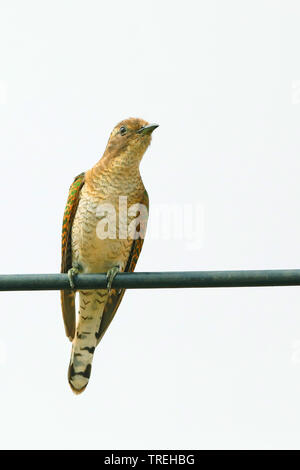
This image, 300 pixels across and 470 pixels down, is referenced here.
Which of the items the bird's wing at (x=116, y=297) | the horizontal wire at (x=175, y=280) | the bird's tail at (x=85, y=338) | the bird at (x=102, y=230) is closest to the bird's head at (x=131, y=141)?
the bird at (x=102, y=230)

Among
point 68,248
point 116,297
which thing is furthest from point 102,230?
point 116,297

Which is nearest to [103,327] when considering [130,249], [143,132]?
[130,249]

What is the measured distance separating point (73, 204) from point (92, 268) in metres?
0.61

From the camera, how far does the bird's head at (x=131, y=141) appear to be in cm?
621

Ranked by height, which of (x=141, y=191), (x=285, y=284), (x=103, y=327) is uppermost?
(x=141, y=191)

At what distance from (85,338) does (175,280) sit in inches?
124

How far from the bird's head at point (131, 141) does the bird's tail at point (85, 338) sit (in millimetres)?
1293

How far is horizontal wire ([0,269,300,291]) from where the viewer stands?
3578 millimetres

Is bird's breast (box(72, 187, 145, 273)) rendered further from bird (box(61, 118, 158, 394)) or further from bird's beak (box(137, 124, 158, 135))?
bird's beak (box(137, 124, 158, 135))

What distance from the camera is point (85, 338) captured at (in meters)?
6.63

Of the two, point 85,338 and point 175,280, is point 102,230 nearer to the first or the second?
point 85,338

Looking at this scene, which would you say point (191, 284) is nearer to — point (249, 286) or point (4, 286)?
point (249, 286)

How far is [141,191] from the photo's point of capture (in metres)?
6.18

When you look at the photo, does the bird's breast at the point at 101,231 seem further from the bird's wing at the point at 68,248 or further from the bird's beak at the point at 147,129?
the bird's beak at the point at 147,129
